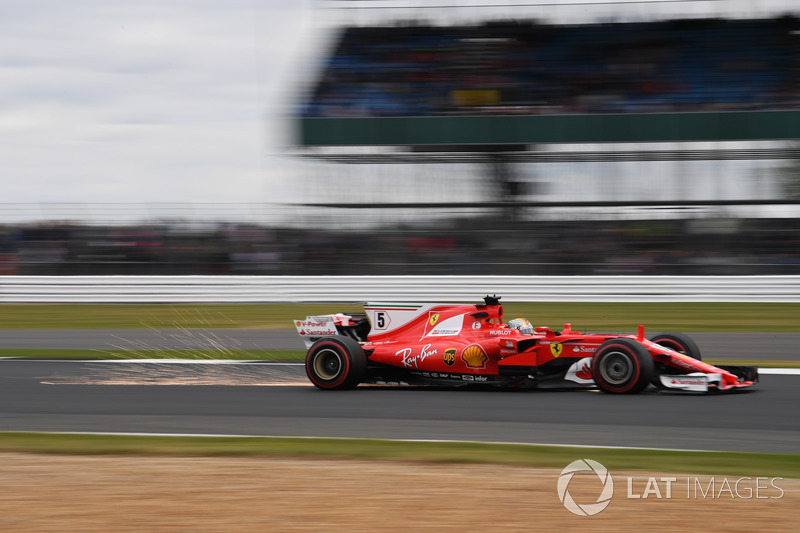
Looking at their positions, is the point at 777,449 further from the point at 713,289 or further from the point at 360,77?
the point at 360,77

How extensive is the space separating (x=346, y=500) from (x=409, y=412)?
2.84 meters

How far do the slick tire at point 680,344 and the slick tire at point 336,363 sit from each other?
8.94ft

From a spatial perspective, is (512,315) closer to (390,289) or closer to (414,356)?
(390,289)

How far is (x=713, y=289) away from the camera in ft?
52.8

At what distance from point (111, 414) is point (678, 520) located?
16.6 feet

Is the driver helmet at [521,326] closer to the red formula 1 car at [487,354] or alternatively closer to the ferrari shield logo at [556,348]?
the red formula 1 car at [487,354]

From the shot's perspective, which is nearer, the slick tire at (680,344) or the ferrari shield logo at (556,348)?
the ferrari shield logo at (556,348)

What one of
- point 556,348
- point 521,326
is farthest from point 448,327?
point 556,348

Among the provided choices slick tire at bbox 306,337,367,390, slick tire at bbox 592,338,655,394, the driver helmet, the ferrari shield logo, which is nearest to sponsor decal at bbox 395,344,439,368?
slick tire at bbox 306,337,367,390

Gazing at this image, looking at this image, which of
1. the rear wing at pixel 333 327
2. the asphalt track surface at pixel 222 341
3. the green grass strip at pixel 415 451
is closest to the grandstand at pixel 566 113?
the asphalt track surface at pixel 222 341

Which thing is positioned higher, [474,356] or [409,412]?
[474,356]

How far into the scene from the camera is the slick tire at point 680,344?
812cm

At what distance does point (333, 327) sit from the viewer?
900 centimetres

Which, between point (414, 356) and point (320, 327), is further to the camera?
point (320, 327)
